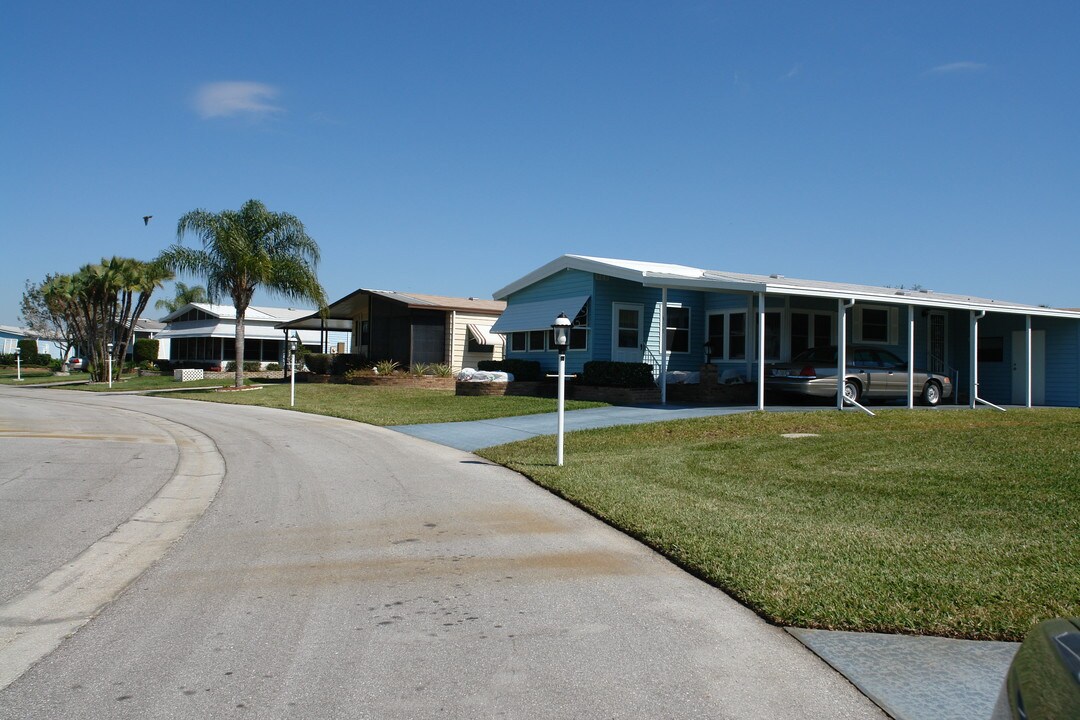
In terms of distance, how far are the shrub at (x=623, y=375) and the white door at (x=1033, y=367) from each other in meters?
10.4

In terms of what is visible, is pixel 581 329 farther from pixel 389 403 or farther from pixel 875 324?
A: pixel 875 324

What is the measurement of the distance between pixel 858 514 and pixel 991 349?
61.5 ft

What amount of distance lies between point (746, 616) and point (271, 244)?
28.6 metres

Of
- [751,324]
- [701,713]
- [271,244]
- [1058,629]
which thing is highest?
[271,244]

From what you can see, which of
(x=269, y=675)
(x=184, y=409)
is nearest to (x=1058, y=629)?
(x=269, y=675)

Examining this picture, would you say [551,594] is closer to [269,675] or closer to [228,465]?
[269,675]

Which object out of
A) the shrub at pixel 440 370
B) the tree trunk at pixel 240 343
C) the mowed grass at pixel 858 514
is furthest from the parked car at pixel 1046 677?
the tree trunk at pixel 240 343

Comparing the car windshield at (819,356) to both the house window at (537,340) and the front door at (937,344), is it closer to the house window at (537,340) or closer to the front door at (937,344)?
the front door at (937,344)

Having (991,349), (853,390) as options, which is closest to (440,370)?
(853,390)

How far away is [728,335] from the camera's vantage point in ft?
74.0

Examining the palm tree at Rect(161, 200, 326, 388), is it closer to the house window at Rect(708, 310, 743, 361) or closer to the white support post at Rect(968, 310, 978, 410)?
the house window at Rect(708, 310, 743, 361)

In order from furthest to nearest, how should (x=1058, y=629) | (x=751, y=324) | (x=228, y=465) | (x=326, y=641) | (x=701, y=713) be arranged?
(x=751, y=324) → (x=228, y=465) → (x=326, y=641) → (x=701, y=713) → (x=1058, y=629)

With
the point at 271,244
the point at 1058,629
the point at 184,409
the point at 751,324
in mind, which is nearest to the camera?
the point at 1058,629

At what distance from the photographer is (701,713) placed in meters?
3.91
